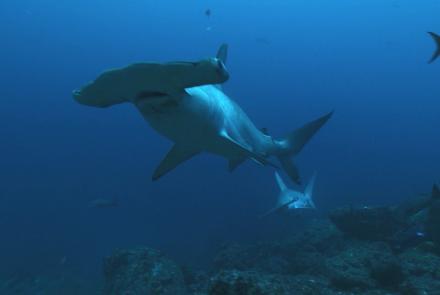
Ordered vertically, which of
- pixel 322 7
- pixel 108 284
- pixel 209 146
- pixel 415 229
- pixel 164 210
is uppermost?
pixel 322 7

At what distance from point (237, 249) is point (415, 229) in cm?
471

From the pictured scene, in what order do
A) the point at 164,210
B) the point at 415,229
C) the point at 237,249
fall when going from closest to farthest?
the point at 415,229 < the point at 237,249 < the point at 164,210

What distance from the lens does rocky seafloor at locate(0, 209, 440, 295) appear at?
4.18m

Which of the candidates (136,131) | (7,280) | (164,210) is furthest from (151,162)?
(7,280)

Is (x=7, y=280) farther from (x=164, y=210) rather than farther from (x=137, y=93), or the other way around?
(x=164, y=210)

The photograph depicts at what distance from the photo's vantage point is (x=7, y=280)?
669 inches

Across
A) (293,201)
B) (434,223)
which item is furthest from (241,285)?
(293,201)

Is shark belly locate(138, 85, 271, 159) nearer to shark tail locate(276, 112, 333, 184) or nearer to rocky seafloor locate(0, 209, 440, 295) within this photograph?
rocky seafloor locate(0, 209, 440, 295)

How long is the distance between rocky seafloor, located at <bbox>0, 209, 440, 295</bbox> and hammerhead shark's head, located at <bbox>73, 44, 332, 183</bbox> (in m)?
1.57

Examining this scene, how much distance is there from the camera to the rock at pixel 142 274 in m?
7.93

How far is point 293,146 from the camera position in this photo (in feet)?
24.6

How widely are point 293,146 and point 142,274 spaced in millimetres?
4029

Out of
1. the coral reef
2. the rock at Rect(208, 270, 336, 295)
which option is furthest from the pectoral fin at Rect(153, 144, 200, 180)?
the rock at Rect(208, 270, 336, 295)

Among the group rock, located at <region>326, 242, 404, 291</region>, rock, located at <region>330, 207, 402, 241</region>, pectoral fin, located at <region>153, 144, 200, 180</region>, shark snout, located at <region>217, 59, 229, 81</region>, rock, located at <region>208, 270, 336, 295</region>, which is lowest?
rock, located at <region>330, 207, 402, 241</region>
